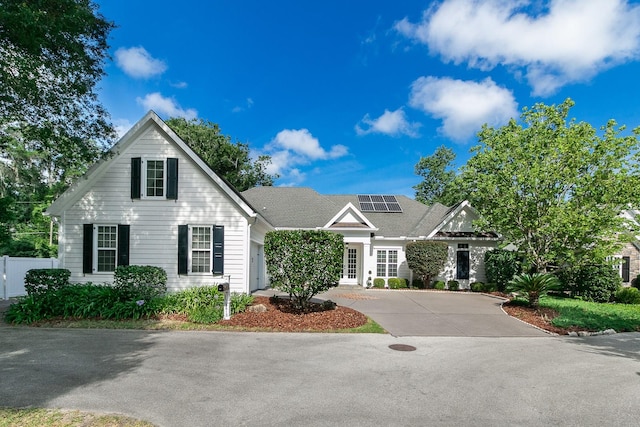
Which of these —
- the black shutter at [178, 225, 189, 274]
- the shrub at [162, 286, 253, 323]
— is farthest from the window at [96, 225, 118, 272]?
the shrub at [162, 286, 253, 323]

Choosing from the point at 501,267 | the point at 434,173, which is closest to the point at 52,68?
the point at 501,267

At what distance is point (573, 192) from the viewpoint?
15.9 m

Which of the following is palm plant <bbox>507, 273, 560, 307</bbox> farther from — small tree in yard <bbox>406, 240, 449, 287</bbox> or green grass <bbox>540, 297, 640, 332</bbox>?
small tree in yard <bbox>406, 240, 449, 287</bbox>

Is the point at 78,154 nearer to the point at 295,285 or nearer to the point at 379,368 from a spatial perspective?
the point at 295,285

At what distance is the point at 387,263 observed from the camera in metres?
22.2

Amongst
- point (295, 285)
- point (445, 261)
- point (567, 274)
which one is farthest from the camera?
point (445, 261)

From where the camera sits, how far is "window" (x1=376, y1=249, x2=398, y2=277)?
2209cm

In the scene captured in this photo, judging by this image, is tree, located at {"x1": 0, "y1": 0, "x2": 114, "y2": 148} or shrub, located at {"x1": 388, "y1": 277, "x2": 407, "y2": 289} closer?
tree, located at {"x1": 0, "y1": 0, "x2": 114, "y2": 148}

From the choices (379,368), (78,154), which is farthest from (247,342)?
(78,154)

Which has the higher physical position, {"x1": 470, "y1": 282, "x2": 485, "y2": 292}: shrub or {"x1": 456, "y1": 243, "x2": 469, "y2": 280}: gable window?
{"x1": 456, "y1": 243, "x2": 469, "y2": 280}: gable window

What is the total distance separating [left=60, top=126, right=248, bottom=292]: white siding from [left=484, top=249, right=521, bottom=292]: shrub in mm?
14062

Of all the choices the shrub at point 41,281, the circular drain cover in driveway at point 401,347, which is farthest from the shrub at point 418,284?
the shrub at point 41,281

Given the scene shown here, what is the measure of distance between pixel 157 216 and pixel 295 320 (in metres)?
6.35

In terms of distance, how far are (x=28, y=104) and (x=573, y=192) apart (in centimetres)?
1988
